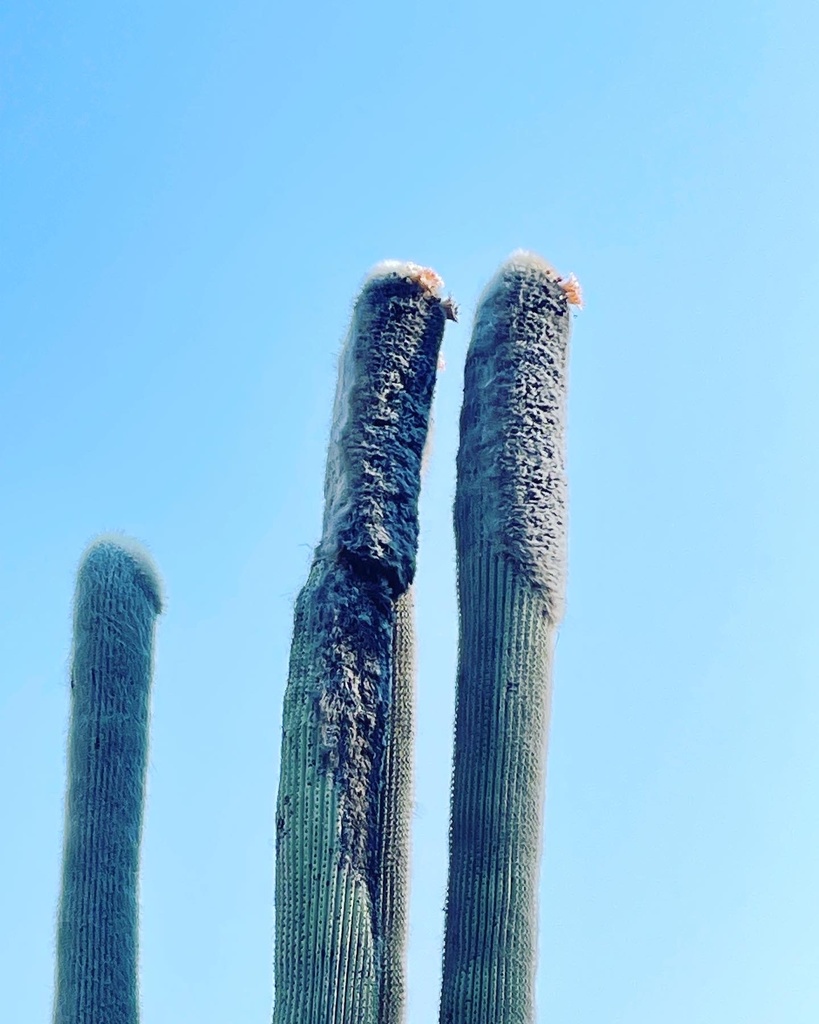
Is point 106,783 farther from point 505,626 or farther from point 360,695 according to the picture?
point 505,626

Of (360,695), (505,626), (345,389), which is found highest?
(345,389)

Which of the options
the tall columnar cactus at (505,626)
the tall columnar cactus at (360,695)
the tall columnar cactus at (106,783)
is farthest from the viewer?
the tall columnar cactus at (106,783)

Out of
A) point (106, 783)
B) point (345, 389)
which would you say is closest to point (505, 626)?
point (345, 389)

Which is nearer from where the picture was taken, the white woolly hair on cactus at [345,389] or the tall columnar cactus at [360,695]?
the tall columnar cactus at [360,695]

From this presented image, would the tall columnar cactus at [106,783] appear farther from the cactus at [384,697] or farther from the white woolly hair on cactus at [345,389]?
the white woolly hair on cactus at [345,389]

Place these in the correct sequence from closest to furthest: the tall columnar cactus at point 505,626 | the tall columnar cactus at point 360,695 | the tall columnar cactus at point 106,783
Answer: the tall columnar cactus at point 360,695, the tall columnar cactus at point 505,626, the tall columnar cactus at point 106,783

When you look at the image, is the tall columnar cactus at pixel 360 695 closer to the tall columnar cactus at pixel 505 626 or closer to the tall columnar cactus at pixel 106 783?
the tall columnar cactus at pixel 505 626

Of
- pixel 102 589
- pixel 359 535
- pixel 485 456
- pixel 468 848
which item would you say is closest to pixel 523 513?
pixel 485 456

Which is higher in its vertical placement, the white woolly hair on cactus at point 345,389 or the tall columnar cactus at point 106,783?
the white woolly hair on cactus at point 345,389
